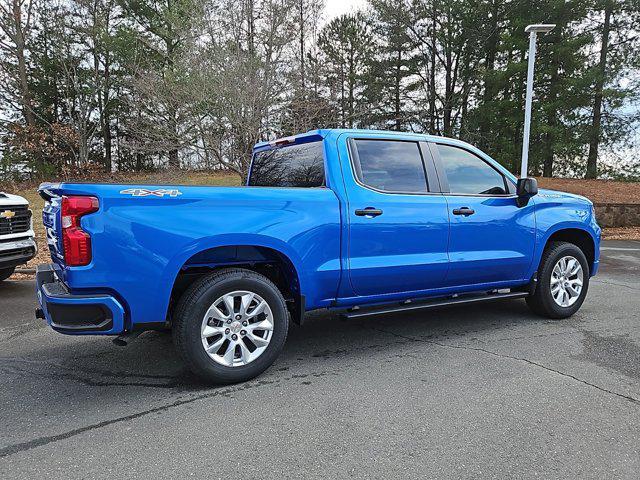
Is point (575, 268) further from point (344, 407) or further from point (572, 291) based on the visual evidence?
point (344, 407)

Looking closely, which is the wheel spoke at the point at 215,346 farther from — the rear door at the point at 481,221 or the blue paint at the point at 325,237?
the rear door at the point at 481,221

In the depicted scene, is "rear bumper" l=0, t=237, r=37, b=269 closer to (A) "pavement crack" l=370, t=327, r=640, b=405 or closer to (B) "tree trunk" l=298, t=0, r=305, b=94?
(A) "pavement crack" l=370, t=327, r=640, b=405

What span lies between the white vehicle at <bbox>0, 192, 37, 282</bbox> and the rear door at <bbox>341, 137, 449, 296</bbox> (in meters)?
4.81

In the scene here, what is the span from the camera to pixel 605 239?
1332 cm

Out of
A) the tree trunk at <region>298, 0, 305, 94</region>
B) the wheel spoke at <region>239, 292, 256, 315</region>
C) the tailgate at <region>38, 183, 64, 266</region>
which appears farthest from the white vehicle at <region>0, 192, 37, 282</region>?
the tree trunk at <region>298, 0, 305, 94</region>

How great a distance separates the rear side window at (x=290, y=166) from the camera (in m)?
4.11

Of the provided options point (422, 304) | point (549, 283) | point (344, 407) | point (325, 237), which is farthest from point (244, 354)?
point (549, 283)

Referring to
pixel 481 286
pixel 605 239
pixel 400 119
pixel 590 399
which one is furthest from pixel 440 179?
pixel 400 119

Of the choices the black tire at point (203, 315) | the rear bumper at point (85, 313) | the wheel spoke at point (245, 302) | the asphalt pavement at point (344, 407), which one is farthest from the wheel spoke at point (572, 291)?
the rear bumper at point (85, 313)

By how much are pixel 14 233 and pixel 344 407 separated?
5.40 m

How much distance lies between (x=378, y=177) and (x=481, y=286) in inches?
62.6

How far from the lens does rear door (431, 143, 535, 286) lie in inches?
175

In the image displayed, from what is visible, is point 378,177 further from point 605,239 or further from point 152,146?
point 605,239

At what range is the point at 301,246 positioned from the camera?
367 centimetres
